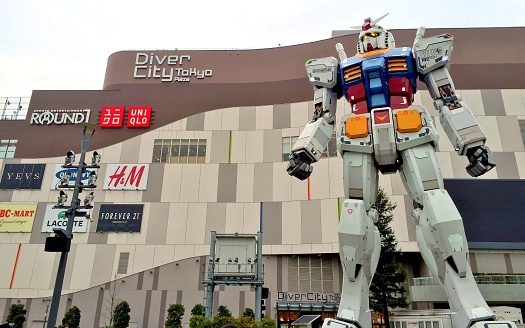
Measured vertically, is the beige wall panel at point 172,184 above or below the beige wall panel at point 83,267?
above

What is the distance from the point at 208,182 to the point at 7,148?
1833 centimetres

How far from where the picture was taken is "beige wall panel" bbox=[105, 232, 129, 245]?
26844 mm

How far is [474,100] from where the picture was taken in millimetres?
27234

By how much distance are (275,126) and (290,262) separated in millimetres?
10604

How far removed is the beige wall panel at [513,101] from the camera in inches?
1053

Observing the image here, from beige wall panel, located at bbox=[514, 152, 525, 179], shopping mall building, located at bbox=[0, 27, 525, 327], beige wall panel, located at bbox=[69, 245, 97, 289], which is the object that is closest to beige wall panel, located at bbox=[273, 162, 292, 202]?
shopping mall building, located at bbox=[0, 27, 525, 327]

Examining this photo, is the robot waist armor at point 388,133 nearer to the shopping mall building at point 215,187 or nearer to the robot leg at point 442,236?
the robot leg at point 442,236

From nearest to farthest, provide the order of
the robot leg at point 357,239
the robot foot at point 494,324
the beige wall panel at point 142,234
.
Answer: the robot foot at point 494,324, the robot leg at point 357,239, the beige wall panel at point 142,234

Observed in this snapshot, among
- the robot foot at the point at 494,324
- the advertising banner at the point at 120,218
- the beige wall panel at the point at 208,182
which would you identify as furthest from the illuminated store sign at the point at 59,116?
the robot foot at the point at 494,324

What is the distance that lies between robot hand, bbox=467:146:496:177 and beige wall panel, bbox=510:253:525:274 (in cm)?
2142

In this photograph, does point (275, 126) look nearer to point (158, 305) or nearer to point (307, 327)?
point (158, 305)

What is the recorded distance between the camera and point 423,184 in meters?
6.59

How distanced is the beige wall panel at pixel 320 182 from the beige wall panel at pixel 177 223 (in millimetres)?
9736

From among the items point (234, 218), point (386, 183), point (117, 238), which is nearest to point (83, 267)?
point (117, 238)
